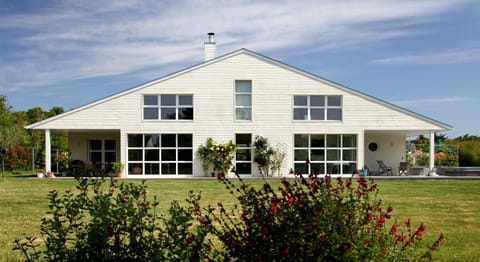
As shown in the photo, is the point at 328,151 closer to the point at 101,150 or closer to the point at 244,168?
the point at 244,168

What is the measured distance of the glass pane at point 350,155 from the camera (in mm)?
Result: 27125

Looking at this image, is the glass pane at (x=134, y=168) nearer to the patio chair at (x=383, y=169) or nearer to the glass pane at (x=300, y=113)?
the glass pane at (x=300, y=113)

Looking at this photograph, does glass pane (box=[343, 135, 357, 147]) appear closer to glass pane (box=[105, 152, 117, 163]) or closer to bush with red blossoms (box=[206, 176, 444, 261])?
glass pane (box=[105, 152, 117, 163])

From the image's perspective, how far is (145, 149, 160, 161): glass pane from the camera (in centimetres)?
2630

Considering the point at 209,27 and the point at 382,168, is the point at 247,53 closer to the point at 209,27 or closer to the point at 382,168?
the point at 209,27

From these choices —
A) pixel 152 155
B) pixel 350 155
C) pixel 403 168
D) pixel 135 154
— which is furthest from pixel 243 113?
pixel 403 168

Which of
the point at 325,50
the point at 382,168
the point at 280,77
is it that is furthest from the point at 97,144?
the point at 382,168

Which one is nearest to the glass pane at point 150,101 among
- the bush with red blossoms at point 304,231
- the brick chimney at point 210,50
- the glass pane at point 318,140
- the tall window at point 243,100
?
the tall window at point 243,100

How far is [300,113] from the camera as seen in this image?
27.0m

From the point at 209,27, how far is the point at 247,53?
12.6 ft

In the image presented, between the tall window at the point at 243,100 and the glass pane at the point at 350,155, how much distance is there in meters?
5.49

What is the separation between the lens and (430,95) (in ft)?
99.0

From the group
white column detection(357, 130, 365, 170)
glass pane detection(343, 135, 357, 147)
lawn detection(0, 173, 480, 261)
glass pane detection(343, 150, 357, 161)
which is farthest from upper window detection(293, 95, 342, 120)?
lawn detection(0, 173, 480, 261)

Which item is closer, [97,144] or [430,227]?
[430,227]
